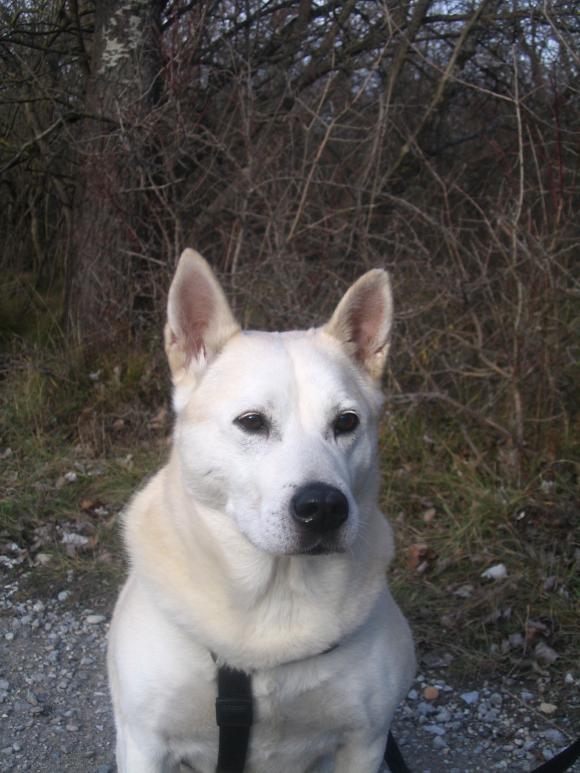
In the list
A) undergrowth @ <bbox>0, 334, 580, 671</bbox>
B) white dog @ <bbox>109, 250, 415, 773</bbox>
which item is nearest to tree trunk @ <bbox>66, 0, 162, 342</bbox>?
undergrowth @ <bbox>0, 334, 580, 671</bbox>

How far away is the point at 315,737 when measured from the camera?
2.46 meters

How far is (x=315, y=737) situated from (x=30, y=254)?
6.62 meters

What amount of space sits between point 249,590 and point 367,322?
0.96 metres

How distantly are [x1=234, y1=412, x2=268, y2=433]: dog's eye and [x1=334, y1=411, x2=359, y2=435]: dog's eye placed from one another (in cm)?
21

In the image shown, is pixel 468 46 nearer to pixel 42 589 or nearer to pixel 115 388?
pixel 115 388

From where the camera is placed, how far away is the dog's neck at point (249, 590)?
2414 millimetres

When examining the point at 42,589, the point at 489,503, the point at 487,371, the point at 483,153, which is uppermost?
the point at 483,153

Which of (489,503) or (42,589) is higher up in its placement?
(489,503)

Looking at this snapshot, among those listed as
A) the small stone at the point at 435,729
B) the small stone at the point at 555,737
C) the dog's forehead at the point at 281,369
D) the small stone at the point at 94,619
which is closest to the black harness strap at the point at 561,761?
the small stone at the point at 555,737

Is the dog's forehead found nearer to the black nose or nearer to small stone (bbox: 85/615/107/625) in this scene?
the black nose

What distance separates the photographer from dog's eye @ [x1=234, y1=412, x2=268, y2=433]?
2.40 meters

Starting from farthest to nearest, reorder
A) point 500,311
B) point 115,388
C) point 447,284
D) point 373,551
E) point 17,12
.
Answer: point 17,12 < point 115,388 < point 447,284 < point 500,311 < point 373,551

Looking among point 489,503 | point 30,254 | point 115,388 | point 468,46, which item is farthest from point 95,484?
point 468,46

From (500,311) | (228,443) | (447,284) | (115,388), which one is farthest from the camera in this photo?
(115,388)
